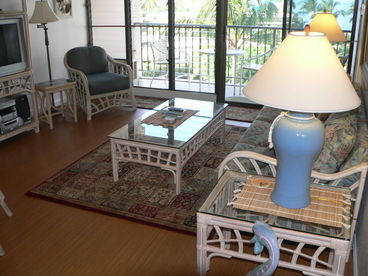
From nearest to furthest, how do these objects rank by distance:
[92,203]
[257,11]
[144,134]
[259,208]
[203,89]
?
[259,208] < [92,203] < [144,134] < [257,11] < [203,89]

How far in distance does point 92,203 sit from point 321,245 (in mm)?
1823

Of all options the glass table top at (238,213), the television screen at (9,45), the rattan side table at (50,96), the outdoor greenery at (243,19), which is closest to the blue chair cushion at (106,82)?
the rattan side table at (50,96)

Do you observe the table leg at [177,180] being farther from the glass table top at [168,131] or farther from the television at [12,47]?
the television at [12,47]

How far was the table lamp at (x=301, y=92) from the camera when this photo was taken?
4.90ft

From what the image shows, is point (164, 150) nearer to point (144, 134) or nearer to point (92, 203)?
point (144, 134)

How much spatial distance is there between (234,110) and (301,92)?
12.6 ft

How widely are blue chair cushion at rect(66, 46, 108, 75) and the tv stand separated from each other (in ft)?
2.68

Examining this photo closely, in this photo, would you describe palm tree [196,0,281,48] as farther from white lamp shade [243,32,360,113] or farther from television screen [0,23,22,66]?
white lamp shade [243,32,360,113]

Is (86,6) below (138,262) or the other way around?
the other way around

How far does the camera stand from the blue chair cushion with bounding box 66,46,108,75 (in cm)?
505

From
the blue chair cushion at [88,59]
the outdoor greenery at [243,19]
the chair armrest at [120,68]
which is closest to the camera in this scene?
the outdoor greenery at [243,19]

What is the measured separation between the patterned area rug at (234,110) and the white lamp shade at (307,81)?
3339 mm

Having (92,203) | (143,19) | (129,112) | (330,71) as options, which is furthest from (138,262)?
(143,19)

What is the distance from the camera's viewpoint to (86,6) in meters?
5.91
